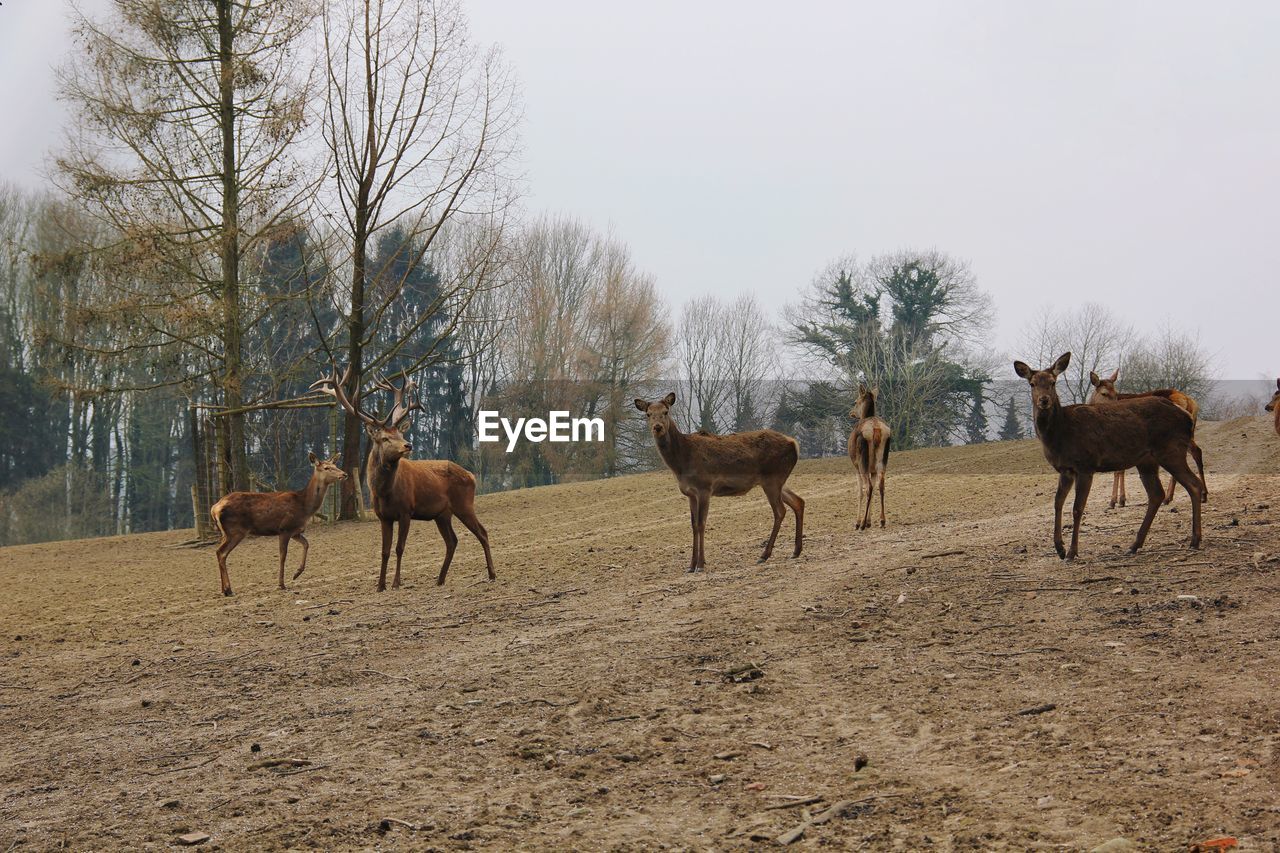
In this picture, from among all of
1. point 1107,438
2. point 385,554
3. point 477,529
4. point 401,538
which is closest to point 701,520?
point 477,529

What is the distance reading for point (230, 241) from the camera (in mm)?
26812

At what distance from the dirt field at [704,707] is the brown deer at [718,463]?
71cm

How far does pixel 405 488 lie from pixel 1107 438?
753 cm

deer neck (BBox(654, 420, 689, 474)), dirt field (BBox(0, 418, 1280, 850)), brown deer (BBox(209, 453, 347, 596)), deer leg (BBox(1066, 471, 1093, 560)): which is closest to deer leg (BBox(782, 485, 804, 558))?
dirt field (BBox(0, 418, 1280, 850))

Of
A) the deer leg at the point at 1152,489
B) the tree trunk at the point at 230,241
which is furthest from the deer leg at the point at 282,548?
the tree trunk at the point at 230,241

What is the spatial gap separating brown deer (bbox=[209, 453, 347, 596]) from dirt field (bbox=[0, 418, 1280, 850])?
1.81m

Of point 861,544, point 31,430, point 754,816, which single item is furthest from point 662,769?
point 31,430

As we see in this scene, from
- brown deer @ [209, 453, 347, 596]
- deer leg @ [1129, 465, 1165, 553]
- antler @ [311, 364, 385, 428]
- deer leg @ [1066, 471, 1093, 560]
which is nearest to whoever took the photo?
deer leg @ [1066, 471, 1093, 560]

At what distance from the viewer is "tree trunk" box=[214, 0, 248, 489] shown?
26531 mm

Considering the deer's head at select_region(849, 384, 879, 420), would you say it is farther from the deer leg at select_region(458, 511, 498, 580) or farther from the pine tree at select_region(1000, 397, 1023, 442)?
the pine tree at select_region(1000, 397, 1023, 442)

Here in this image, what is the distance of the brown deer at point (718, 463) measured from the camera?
13.2 metres

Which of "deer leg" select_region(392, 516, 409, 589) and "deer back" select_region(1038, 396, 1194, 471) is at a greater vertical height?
"deer back" select_region(1038, 396, 1194, 471)

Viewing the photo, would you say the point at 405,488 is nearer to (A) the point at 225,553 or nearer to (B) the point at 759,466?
(A) the point at 225,553

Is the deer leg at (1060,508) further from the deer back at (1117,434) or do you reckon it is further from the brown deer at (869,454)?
the brown deer at (869,454)
